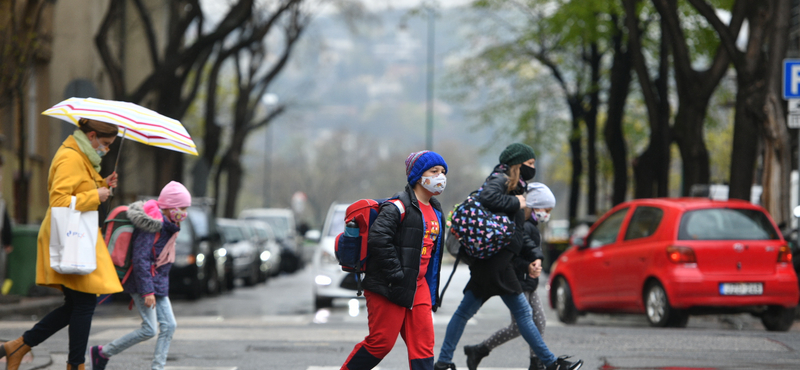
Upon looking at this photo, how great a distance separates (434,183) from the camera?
18.7 ft

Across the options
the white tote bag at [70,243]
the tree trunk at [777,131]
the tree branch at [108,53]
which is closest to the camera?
the white tote bag at [70,243]

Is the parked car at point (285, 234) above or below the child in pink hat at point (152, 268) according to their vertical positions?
below

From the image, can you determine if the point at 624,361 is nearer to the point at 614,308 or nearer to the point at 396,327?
the point at 396,327

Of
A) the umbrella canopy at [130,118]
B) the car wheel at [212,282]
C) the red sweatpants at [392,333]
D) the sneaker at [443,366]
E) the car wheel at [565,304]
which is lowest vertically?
the car wheel at [212,282]

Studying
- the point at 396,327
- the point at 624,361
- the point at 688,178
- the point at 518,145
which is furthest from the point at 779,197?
the point at 396,327

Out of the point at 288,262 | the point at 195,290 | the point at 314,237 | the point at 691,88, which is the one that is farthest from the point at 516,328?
the point at 288,262

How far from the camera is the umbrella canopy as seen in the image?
661cm

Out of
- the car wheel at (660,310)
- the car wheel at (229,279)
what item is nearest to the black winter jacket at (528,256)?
the car wheel at (660,310)

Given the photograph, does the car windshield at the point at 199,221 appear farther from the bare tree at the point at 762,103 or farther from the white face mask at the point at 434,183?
the white face mask at the point at 434,183

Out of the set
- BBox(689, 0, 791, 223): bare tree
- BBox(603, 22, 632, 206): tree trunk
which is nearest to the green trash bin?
BBox(689, 0, 791, 223): bare tree

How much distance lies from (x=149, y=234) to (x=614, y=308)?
6.66 meters

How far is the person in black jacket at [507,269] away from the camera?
22.1ft

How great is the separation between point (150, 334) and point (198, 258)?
10.3 m

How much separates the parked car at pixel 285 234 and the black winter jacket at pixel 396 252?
27135 mm
